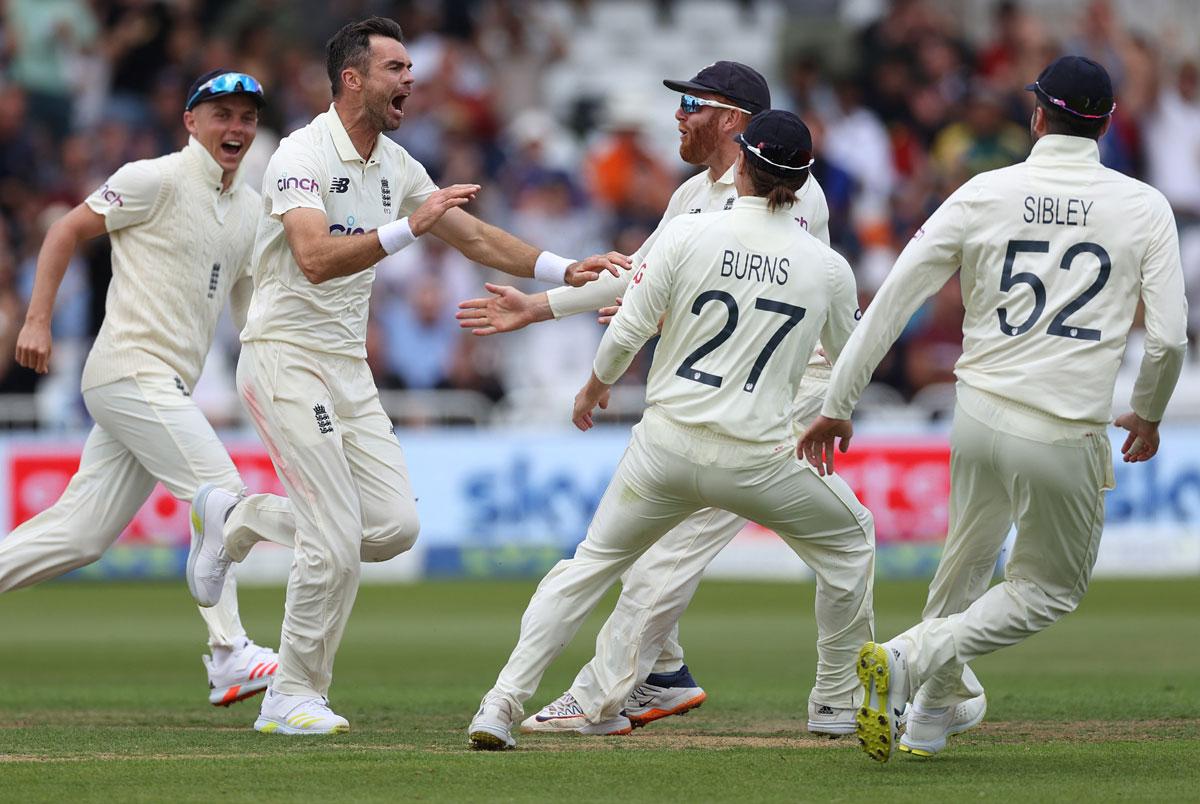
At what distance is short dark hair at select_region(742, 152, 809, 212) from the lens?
7.19 meters

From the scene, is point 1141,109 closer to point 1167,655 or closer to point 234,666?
point 1167,655

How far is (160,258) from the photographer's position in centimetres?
908

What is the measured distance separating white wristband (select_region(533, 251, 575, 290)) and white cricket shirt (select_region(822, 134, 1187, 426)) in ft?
6.20

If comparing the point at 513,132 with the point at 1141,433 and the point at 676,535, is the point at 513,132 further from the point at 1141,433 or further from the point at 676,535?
the point at 1141,433

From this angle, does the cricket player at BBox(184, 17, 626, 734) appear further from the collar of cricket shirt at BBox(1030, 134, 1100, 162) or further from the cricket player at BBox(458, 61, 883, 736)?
the collar of cricket shirt at BBox(1030, 134, 1100, 162)

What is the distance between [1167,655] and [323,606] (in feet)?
18.9

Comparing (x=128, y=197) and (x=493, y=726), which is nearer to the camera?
(x=493, y=726)

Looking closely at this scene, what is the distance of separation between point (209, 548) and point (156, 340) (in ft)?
3.91

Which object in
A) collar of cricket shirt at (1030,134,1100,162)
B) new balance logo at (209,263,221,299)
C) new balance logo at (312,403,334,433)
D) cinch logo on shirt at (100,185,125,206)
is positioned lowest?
new balance logo at (312,403,334,433)

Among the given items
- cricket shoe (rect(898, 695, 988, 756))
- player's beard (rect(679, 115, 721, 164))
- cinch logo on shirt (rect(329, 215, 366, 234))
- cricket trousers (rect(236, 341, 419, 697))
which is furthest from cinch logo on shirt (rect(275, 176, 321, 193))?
cricket shoe (rect(898, 695, 988, 756))

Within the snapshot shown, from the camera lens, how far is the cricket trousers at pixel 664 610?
7.89 m

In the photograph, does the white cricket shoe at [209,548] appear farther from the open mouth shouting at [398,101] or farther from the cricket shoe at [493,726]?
the open mouth shouting at [398,101]

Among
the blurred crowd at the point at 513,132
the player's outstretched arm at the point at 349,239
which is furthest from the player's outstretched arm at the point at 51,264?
the blurred crowd at the point at 513,132

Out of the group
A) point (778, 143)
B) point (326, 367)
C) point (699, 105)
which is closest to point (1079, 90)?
point (778, 143)
